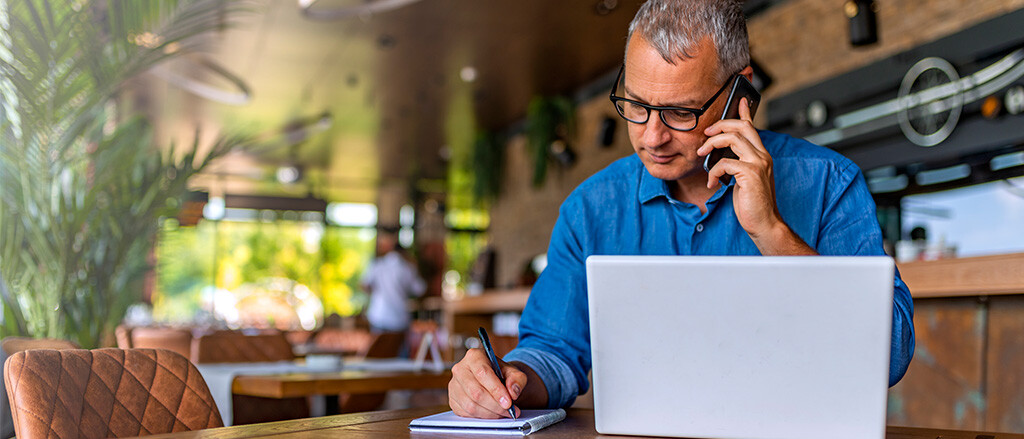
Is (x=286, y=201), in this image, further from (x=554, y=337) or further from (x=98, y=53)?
(x=554, y=337)

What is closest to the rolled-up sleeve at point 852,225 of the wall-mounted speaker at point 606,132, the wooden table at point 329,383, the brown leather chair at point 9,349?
the wooden table at point 329,383

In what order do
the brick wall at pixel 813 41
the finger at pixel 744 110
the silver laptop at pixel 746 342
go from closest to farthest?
the silver laptop at pixel 746 342
the finger at pixel 744 110
the brick wall at pixel 813 41

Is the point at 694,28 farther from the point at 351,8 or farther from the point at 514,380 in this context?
the point at 351,8

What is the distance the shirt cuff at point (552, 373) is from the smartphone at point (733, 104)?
0.41 metres

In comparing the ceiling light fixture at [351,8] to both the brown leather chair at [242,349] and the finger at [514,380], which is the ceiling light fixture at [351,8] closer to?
the brown leather chair at [242,349]

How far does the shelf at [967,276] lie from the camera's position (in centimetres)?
307

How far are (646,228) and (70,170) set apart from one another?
292cm

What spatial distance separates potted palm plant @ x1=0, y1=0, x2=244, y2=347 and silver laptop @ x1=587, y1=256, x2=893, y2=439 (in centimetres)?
276

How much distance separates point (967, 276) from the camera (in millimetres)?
3271

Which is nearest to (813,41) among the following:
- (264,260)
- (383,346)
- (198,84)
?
(383,346)

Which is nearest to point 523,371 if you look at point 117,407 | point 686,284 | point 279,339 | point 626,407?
point 626,407

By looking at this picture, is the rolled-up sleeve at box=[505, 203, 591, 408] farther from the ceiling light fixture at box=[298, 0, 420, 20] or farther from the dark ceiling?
the ceiling light fixture at box=[298, 0, 420, 20]

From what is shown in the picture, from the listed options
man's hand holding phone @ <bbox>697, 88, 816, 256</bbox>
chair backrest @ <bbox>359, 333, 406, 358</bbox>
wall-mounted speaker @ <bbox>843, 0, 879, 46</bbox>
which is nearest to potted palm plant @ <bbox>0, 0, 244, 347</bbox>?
chair backrest @ <bbox>359, 333, 406, 358</bbox>

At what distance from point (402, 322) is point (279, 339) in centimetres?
519
